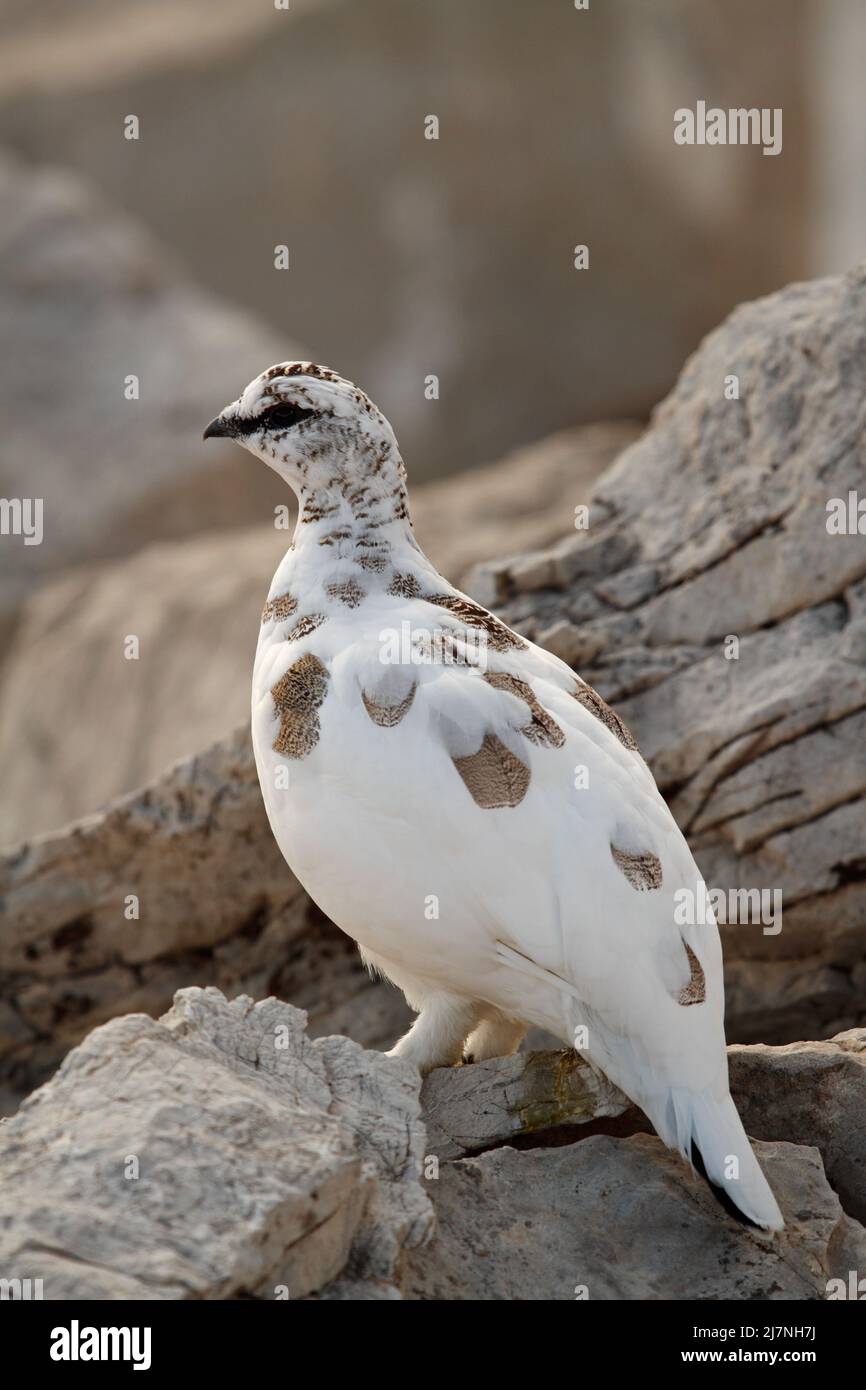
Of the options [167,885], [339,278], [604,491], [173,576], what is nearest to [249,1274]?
[167,885]

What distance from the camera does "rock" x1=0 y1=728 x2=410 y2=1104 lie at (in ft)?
18.1

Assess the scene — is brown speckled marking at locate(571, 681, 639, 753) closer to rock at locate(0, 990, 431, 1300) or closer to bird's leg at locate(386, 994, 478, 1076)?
bird's leg at locate(386, 994, 478, 1076)

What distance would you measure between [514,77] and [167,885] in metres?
9.73

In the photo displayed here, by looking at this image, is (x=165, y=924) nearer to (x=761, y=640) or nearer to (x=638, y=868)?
(x=761, y=640)

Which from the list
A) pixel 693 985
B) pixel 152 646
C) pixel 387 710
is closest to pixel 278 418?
pixel 387 710

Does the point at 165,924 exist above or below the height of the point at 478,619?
below

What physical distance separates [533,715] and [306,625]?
611mm

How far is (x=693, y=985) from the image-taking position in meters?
3.36

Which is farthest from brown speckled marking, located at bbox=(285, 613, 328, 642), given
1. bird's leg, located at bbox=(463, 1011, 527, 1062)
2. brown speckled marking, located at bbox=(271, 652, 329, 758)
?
bird's leg, located at bbox=(463, 1011, 527, 1062)

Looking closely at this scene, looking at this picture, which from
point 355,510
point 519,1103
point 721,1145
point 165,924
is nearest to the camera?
point 721,1145

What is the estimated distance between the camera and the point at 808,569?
202 inches

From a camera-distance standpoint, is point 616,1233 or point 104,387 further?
point 104,387

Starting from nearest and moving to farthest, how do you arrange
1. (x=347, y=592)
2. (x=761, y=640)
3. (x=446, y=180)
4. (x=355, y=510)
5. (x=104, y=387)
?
(x=347, y=592) < (x=355, y=510) < (x=761, y=640) < (x=104, y=387) < (x=446, y=180)
